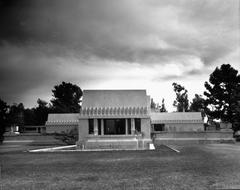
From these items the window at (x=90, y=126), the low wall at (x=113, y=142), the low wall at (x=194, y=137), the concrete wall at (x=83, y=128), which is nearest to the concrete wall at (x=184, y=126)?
the low wall at (x=194, y=137)

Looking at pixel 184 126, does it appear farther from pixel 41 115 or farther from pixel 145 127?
pixel 41 115

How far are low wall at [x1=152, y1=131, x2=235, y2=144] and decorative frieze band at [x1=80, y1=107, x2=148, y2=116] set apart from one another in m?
7.75

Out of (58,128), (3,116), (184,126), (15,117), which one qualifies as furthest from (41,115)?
(184,126)

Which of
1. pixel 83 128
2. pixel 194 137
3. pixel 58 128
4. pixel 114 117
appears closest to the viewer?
pixel 114 117

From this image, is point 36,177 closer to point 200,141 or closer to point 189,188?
point 189,188

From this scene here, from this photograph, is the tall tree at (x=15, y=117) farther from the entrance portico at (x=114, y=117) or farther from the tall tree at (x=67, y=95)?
the entrance portico at (x=114, y=117)

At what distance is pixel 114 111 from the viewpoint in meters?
32.3

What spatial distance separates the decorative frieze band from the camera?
106 feet

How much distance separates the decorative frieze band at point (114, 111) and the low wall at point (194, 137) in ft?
25.4

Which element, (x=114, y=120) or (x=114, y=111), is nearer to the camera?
(x=114, y=111)

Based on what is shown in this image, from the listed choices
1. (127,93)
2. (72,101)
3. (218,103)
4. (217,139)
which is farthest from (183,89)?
(127,93)

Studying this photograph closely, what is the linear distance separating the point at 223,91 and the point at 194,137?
15918 millimetres

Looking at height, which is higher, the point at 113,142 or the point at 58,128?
the point at 58,128

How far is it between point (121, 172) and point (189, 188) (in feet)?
12.4
